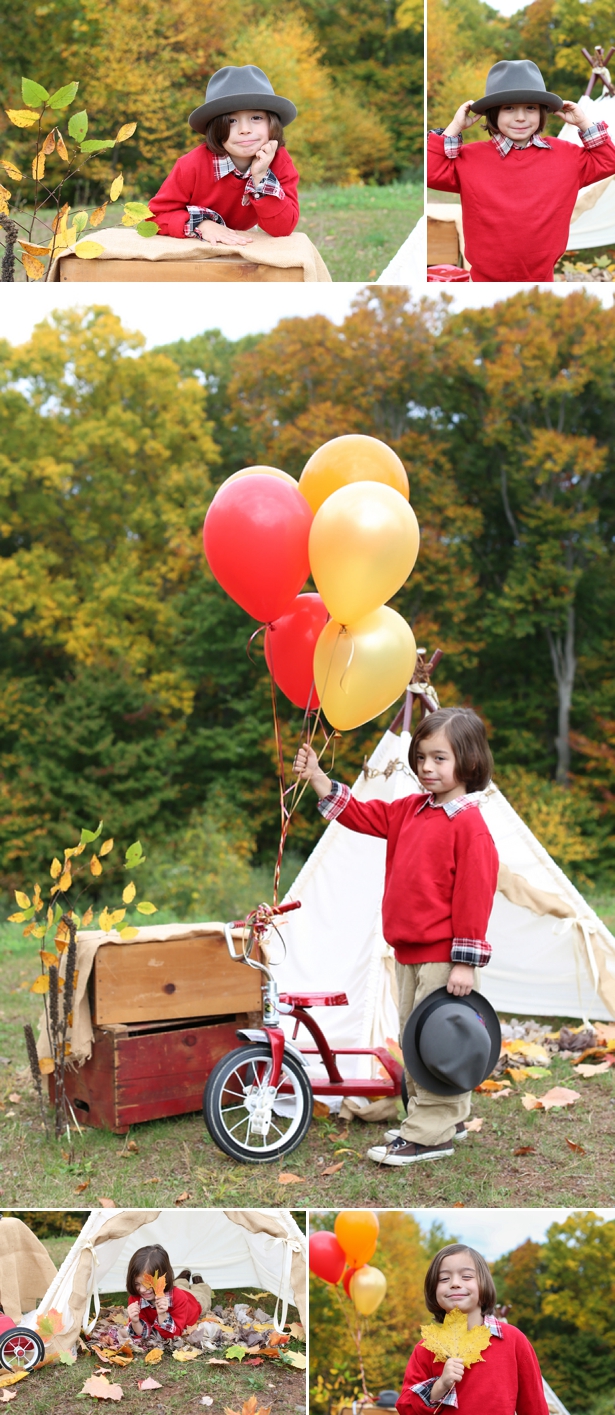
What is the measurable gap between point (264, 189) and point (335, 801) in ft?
6.67

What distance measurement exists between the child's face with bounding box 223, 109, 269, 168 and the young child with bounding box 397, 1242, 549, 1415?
131 inches

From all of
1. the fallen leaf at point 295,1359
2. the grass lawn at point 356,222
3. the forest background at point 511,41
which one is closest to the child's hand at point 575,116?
the fallen leaf at point 295,1359

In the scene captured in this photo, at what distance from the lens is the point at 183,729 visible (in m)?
9.31

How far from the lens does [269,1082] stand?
138 inches

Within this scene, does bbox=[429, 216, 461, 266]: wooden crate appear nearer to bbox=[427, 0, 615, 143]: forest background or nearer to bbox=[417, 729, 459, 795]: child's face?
bbox=[417, 729, 459, 795]: child's face

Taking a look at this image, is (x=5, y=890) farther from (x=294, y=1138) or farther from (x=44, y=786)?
(x=294, y=1138)

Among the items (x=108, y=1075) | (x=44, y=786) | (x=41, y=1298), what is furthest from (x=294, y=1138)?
(x=44, y=786)

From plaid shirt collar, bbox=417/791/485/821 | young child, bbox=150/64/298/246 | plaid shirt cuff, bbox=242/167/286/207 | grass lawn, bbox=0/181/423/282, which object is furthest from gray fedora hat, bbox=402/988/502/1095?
grass lawn, bbox=0/181/423/282

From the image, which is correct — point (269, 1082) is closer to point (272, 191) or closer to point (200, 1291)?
point (200, 1291)

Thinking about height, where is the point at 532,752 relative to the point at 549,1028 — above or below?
above

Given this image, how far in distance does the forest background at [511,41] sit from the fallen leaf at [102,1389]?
28.8 feet

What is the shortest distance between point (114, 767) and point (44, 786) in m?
0.55

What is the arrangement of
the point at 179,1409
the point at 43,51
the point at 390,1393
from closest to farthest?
the point at 179,1409, the point at 390,1393, the point at 43,51

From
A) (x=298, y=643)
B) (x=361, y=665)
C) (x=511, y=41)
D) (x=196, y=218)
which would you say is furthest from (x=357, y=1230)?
(x=511, y=41)
